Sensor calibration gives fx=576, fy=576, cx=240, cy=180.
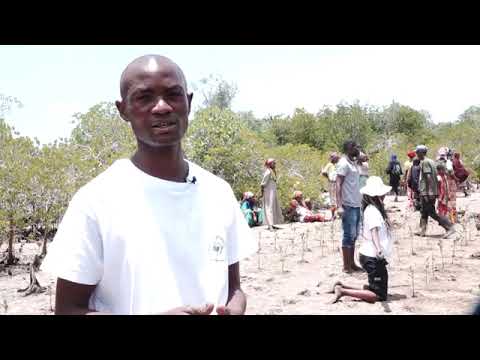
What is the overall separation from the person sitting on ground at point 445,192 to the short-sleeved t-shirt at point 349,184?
347 centimetres

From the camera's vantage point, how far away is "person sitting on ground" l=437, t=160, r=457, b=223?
9711 millimetres

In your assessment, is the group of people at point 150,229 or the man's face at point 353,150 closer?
the group of people at point 150,229

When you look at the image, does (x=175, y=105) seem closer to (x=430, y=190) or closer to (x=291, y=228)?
(x=430, y=190)

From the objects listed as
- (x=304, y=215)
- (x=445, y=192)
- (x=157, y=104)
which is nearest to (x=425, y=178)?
(x=445, y=192)

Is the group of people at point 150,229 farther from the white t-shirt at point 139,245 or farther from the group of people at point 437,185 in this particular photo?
the group of people at point 437,185

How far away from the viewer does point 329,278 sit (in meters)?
6.97

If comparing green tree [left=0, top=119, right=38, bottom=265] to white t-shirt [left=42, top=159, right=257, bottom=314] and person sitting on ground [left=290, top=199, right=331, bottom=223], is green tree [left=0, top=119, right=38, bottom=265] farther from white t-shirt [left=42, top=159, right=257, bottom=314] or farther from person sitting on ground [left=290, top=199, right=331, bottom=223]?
white t-shirt [left=42, top=159, right=257, bottom=314]

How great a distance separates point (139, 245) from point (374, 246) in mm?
4337

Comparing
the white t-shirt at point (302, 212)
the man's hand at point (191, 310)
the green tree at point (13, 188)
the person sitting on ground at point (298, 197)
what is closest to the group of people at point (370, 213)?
the white t-shirt at point (302, 212)

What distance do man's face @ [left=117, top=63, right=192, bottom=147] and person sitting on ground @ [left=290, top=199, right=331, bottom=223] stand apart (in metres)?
11.1

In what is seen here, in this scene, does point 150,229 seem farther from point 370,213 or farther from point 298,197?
point 298,197

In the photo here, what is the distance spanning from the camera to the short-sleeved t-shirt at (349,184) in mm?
6586
